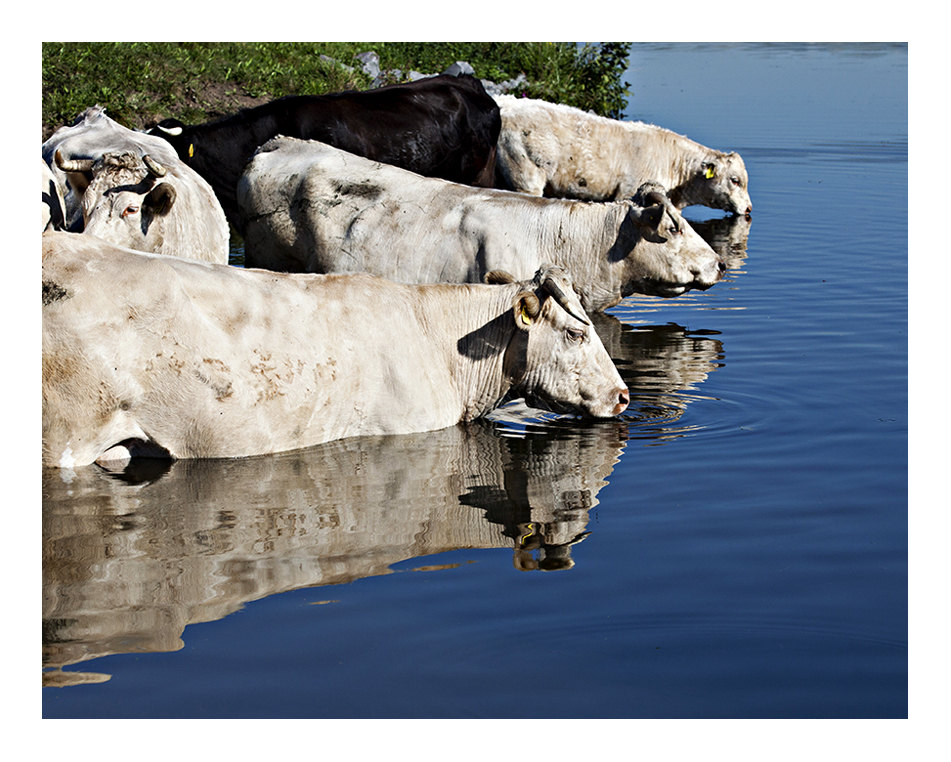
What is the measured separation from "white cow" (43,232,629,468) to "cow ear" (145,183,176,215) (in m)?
2.21

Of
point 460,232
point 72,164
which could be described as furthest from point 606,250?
point 72,164

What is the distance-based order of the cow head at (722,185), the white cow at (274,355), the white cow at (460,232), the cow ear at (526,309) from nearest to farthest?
the white cow at (274,355) < the cow ear at (526,309) < the white cow at (460,232) < the cow head at (722,185)

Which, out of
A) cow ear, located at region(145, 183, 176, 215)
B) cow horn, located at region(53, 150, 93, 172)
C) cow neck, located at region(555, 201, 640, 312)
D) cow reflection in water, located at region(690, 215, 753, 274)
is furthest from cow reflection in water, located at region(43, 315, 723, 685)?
cow reflection in water, located at region(690, 215, 753, 274)

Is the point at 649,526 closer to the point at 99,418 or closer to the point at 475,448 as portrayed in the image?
the point at 475,448

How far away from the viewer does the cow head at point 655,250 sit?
31.4 ft

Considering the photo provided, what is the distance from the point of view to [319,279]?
6.52 metres

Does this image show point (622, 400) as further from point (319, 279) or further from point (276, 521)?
point (276, 521)

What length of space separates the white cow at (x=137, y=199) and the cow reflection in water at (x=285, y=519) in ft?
9.10

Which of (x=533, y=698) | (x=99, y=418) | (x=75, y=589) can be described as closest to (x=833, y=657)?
(x=533, y=698)

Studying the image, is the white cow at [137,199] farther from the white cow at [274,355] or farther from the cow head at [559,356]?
the cow head at [559,356]

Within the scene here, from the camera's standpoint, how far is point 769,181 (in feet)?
61.0

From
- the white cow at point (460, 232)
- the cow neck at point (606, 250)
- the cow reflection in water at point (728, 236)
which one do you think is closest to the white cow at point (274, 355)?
the white cow at point (460, 232)

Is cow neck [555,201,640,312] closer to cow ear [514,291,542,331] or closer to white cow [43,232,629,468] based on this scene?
white cow [43,232,629,468]

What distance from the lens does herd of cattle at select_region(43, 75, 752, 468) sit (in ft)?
18.8
